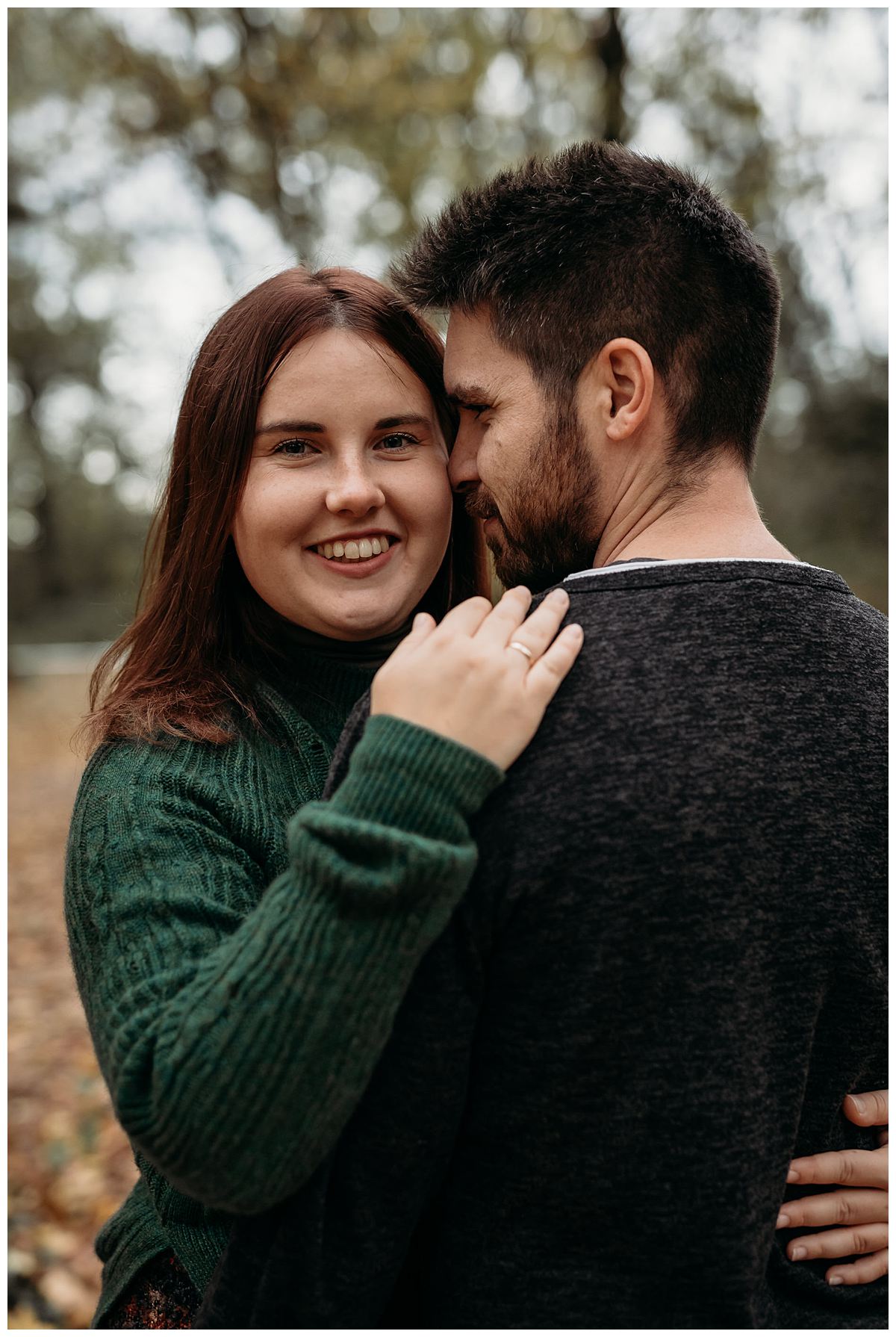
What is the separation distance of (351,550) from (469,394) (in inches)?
16.8

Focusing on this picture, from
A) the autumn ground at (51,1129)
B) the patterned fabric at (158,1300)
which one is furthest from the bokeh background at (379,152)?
the patterned fabric at (158,1300)

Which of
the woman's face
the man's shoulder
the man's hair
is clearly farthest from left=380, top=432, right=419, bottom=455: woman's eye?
the man's shoulder

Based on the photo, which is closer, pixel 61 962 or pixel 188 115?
pixel 61 962

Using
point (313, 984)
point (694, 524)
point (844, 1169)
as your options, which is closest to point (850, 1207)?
point (844, 1169)

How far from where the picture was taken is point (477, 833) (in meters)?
1.34

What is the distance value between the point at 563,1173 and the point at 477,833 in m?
0.47

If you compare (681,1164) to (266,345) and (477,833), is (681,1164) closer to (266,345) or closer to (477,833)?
(477,833)

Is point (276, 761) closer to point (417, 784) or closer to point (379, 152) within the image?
point (417, 784)

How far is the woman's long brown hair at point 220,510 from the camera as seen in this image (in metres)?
2.12

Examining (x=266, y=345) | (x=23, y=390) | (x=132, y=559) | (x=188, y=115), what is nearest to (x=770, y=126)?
(x=188, y=115)

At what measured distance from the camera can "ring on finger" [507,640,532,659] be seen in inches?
55.1

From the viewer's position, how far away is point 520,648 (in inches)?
55.2

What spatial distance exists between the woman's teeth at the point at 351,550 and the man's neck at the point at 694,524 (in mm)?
541

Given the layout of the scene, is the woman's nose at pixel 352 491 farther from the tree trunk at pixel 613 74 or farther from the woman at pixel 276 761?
the tree trunk at pixel 613 74
